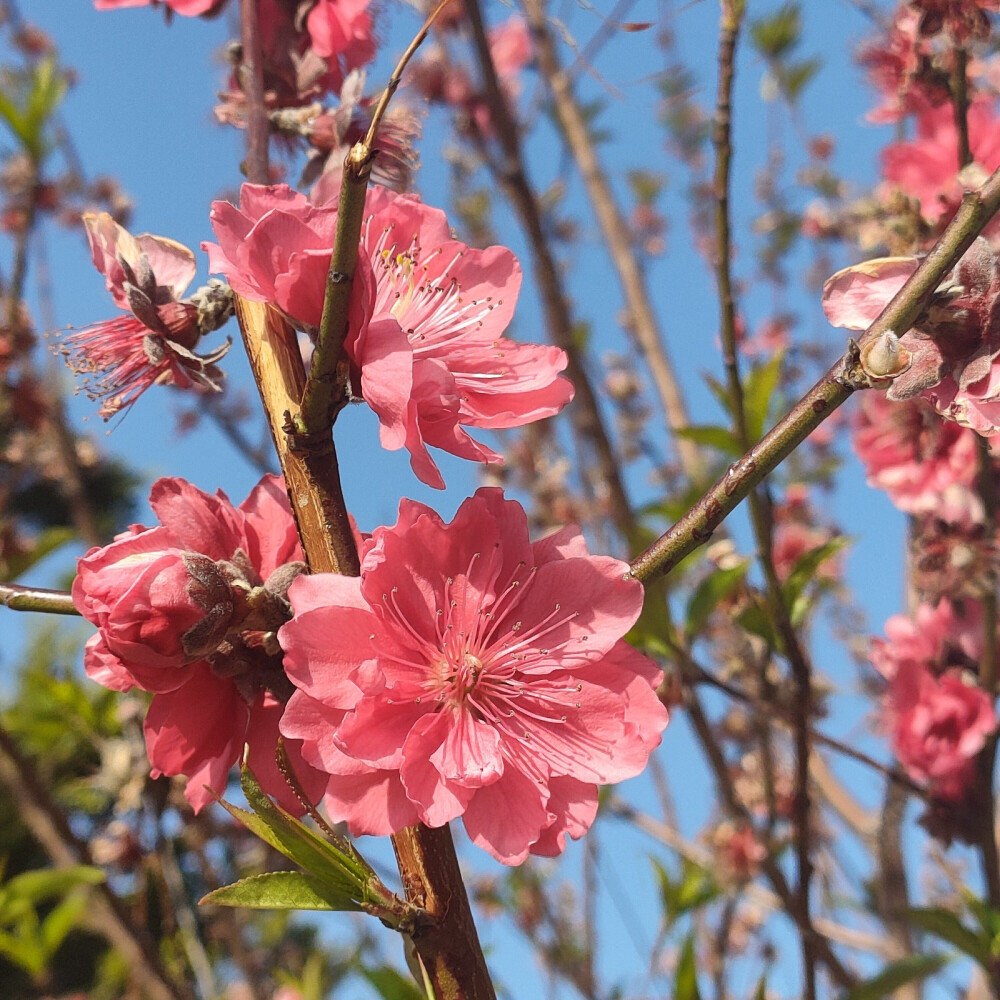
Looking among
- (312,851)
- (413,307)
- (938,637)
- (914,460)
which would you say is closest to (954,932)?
(938,637)

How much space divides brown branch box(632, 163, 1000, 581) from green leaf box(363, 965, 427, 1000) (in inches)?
28.8

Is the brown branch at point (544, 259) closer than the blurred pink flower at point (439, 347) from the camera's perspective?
No

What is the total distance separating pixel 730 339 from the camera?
1.27 meters

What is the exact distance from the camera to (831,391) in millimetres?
641

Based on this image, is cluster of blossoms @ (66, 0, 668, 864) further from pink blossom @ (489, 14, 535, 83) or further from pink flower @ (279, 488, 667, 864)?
pink blossom @ (489, 14, 535, 83)

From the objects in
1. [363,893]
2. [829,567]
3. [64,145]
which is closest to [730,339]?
[363,893]

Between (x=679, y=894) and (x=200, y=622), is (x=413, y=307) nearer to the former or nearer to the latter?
(x=200, y=622)

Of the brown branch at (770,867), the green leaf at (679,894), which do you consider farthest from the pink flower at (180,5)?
the green leaf at (679,894)

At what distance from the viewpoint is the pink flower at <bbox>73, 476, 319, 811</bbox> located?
29.3 inches

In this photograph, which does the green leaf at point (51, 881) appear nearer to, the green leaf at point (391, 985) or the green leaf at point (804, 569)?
the green leaf at point (391, 985)

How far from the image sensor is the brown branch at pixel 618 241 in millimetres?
2955

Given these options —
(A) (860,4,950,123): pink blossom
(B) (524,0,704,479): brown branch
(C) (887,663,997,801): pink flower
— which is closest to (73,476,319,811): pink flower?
(C) (887,663,997,801): pink flower

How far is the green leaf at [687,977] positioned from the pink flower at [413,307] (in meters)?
0.94

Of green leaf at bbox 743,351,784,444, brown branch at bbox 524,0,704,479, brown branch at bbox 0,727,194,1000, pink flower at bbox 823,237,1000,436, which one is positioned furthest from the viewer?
brown branch at bbox 524,0,704,479
